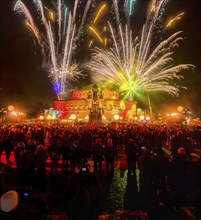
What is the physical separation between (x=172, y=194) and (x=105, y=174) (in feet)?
16.4

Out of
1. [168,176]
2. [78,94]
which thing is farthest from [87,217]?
[78,94]

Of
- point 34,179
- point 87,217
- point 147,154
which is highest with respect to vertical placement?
point 147,154

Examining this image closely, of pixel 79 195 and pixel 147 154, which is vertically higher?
pixel 147 154

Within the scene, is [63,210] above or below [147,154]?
below

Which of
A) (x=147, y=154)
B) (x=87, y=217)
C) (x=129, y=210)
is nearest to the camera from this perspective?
(x=87, y=217)

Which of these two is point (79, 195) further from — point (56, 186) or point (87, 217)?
point (87, 217)

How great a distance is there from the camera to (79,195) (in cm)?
1045

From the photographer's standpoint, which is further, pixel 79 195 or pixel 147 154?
pixel 79 195

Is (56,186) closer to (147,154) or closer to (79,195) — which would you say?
(79,195)

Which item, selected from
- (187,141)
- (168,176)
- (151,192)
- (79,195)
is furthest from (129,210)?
(187,141)

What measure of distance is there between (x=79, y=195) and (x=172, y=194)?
2.97 meters

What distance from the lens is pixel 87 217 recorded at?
8.15 meters

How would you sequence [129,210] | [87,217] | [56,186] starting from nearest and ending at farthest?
[87,217]
[129,210]
[56,186]

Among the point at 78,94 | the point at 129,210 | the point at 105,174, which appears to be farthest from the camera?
the point at 78,94
